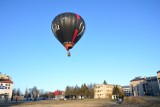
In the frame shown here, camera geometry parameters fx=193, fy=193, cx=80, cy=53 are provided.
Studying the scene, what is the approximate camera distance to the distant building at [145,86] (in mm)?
95375

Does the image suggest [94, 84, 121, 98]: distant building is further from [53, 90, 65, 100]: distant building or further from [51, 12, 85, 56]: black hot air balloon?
[51, 12, 85, 56]: black hot air balloon

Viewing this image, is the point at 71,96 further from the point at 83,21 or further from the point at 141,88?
the point at 83,21

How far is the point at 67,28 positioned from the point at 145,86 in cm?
8732

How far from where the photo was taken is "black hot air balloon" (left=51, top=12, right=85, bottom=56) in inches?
852

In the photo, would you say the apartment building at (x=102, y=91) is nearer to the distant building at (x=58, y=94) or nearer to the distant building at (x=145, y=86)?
the distant building at (x=145, y=86)

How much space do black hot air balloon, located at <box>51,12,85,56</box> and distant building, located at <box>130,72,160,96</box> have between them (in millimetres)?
81690

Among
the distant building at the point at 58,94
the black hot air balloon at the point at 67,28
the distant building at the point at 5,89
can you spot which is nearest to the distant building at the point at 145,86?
the distant building at the point at 58,94

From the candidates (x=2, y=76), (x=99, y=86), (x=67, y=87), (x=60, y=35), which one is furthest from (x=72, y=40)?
(x=99, y=86)

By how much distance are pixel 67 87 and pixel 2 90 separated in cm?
4006

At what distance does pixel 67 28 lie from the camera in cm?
A: 2164

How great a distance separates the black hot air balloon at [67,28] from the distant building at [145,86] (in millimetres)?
81690

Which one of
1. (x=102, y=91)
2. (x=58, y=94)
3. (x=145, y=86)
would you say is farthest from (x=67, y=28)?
(x=58, y=94)

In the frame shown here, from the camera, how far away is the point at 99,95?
395 feet

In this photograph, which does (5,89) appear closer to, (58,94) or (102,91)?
Answer: (102,91)
